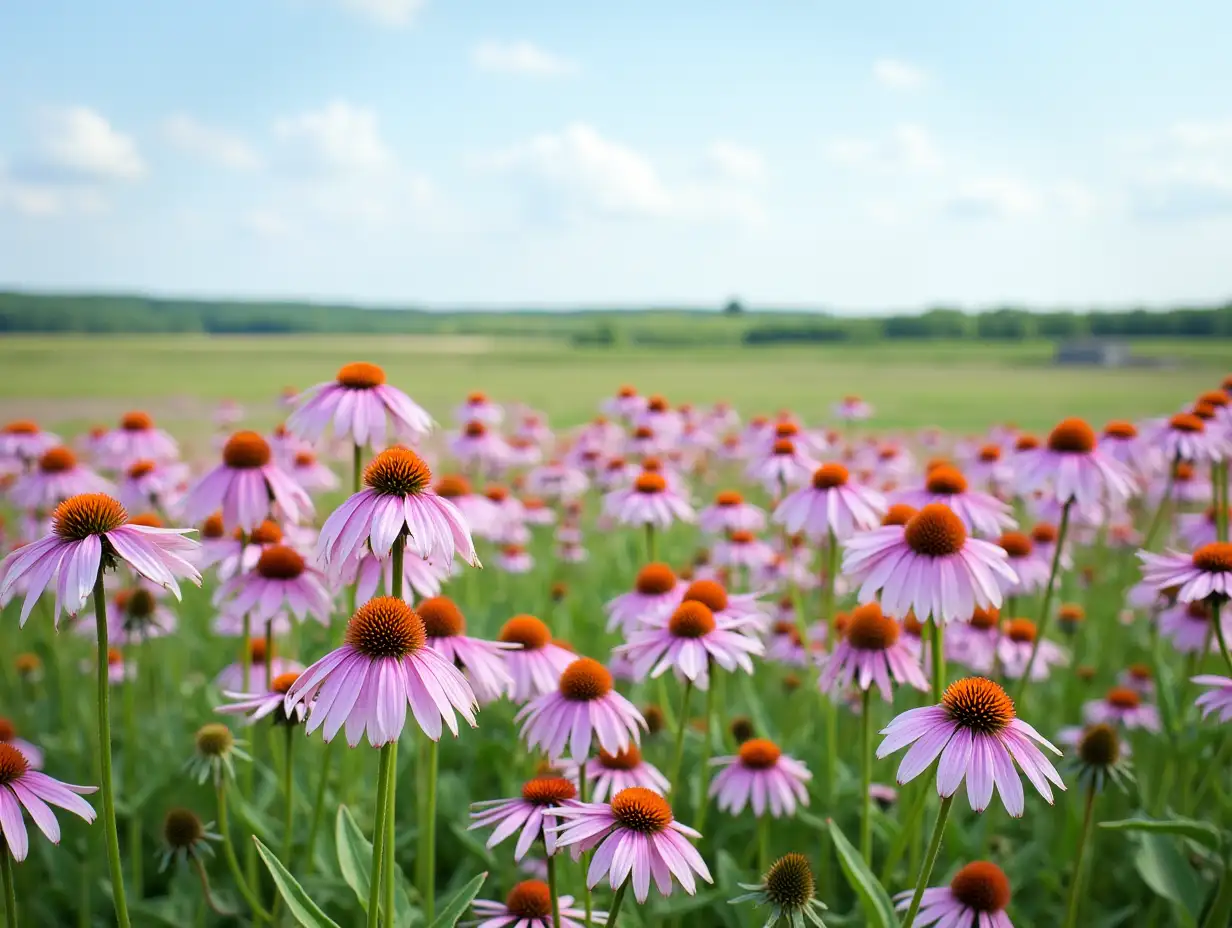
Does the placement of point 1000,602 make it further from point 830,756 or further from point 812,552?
point 812,552

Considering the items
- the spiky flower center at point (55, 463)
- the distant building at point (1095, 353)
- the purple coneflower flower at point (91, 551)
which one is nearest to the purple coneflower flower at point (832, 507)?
the purple coneflower flower at point (91, 551)

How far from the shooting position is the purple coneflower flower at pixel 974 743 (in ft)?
4.74

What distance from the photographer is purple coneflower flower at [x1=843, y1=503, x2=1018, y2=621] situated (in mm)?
1940

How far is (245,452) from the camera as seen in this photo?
2.39m

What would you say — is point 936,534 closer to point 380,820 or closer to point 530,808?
point 530,808

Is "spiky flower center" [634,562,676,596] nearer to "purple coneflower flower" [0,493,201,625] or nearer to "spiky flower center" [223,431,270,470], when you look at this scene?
"spiky flower center" [223,431,270,470]

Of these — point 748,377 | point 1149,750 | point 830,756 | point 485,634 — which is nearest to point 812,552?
point 1149,750

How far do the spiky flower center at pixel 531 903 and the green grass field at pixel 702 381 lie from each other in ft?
14.1

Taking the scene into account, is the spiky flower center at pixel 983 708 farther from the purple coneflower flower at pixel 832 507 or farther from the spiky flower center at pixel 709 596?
the purple coneflower flower at pixel 832 507

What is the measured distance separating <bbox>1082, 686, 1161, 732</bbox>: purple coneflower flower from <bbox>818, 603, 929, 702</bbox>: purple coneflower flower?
2150 millimetres

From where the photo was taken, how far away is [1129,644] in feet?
18.8

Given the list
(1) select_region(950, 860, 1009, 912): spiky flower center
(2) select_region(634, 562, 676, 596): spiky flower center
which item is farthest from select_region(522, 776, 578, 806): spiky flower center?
(2) select_region(634, 562, 676, 596): spiky flower center

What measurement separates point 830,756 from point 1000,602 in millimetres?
1264

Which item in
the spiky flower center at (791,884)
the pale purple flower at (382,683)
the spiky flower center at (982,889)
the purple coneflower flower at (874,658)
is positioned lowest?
the spiky flower center at (982,889)
